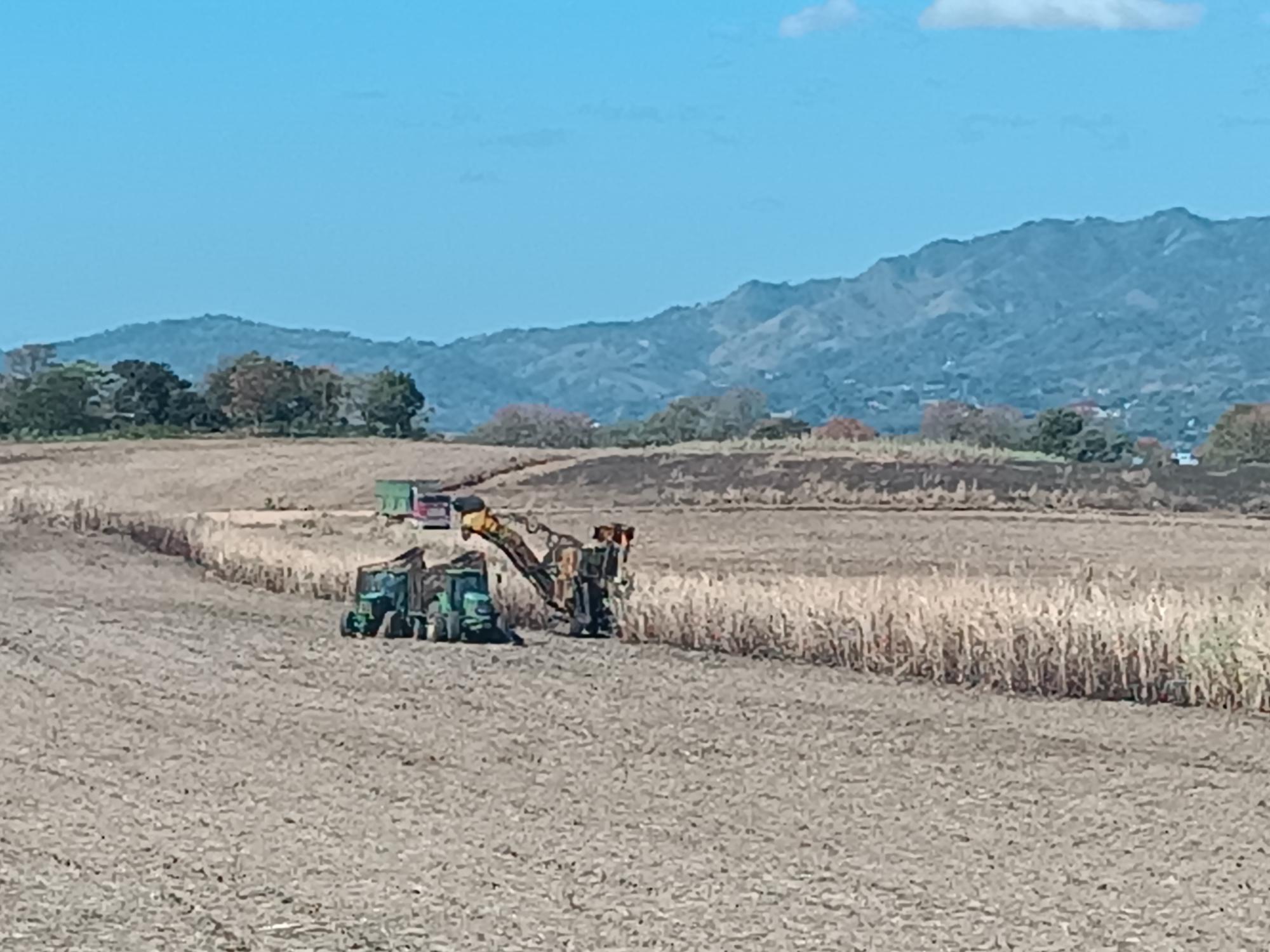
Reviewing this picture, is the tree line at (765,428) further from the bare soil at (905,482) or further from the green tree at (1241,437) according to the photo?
the bare soil at (905,482)

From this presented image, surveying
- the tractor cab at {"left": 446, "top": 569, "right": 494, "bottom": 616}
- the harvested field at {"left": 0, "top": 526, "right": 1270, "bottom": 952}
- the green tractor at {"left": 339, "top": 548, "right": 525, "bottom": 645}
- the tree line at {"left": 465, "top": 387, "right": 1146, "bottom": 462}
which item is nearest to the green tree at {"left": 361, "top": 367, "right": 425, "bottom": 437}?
the tree line at {"left": 465, "top": 387, "right": 1146, "bottom": 462}

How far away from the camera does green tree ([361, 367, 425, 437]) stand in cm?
8164

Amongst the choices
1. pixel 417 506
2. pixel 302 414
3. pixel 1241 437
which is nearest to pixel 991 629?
pixel 417 506

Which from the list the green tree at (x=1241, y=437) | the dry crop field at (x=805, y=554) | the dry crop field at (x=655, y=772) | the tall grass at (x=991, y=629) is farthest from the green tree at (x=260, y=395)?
the tall grass at (x=991, y=629)

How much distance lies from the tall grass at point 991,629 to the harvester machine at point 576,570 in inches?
10.9

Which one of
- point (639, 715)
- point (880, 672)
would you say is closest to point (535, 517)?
point (880, 672)

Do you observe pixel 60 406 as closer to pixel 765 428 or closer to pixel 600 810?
pixel 765 428

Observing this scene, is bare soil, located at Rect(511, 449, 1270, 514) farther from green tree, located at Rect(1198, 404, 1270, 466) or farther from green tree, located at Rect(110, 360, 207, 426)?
green tree, located at Rect(110, 360, 207, 426)

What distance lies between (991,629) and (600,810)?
661 centimetres

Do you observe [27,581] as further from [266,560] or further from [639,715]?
[639,715]

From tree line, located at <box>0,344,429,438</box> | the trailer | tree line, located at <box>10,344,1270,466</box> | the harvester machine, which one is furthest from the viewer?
tree line, located at <box>0,344,429,438</box>

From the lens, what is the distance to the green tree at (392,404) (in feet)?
268

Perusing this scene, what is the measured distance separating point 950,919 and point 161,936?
3138 mm

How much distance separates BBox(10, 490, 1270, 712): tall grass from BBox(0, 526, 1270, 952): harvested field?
1.58 ft
